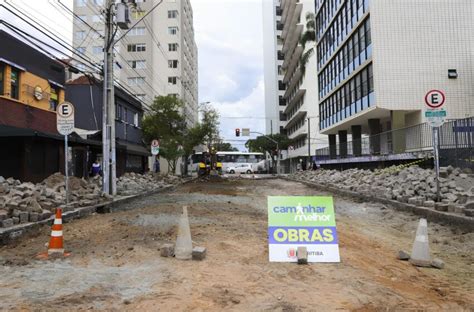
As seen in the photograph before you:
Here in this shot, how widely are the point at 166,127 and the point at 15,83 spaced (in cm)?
1712

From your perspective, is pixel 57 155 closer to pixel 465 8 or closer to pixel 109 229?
pixel 109 229

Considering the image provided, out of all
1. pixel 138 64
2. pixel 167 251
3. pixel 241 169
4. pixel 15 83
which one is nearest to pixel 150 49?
pixel 138 64

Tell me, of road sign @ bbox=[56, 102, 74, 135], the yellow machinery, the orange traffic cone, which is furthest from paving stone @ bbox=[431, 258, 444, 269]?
the yellow machinery

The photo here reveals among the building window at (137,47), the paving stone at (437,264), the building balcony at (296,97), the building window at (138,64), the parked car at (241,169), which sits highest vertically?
the building window at (137,47)

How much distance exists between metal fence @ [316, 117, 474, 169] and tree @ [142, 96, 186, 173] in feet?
47.6

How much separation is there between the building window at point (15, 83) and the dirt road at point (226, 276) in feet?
39.6

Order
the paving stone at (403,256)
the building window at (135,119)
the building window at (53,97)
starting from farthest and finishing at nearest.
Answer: the building window at (135,119)
the building window at (53,97)
the paving stone at (403,256)

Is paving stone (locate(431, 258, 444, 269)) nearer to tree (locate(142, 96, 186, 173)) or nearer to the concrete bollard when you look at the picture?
the concrete bollard

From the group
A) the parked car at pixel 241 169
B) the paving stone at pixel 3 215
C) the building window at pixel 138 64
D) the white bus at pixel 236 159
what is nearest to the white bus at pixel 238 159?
the white bus at pixel 236 159

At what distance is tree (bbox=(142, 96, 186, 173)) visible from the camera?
34.1 m

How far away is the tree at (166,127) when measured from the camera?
34094 mm

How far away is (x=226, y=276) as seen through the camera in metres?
5.62

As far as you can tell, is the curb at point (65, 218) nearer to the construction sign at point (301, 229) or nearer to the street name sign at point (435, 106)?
the construction sign at point (301, 229)

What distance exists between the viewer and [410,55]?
2875cm
